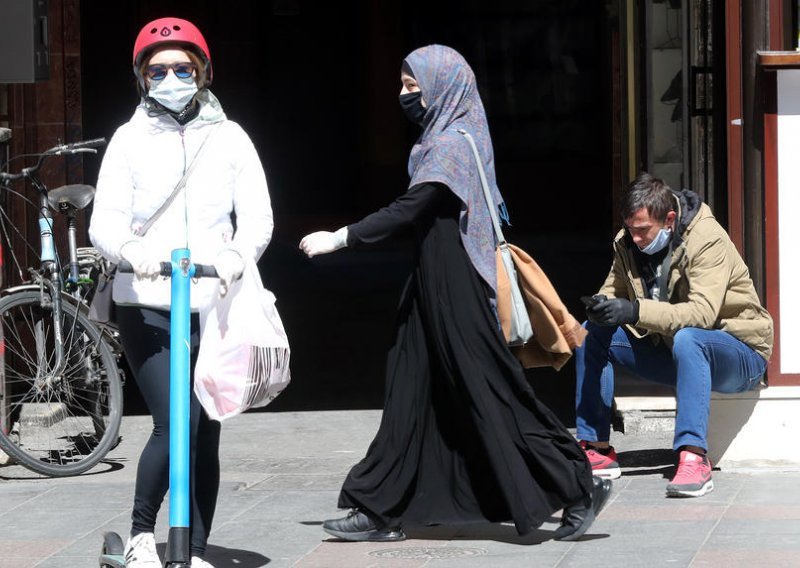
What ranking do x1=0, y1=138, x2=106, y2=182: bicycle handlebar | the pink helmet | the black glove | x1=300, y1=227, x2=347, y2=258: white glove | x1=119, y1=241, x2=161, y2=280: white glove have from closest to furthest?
x1=119, y1=241, x2=161, y2=280: white glove → the pink helmet → x1=300, y1=227, x2=347, y2=258: white glove → the black glove → x1=0, y1=138, x2=106, y2=182: bicycle handlebar

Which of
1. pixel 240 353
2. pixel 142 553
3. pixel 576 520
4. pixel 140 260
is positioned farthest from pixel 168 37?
pixel 576 520

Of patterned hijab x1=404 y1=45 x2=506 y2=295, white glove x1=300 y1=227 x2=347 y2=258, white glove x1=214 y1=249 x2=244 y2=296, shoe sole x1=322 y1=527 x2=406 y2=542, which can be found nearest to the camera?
white glove x1=214 y1=249 x2=244 y2=296

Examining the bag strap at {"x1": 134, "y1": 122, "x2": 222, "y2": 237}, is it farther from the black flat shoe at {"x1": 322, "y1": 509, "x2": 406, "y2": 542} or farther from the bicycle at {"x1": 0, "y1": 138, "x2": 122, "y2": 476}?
the bicycle at {"x1": 0, "y1": 138, "x2": 122, "y2": 476}

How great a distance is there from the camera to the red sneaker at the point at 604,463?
6.73 meters

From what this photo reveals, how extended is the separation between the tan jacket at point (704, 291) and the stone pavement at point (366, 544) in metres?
0.63

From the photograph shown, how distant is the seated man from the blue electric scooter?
2.04 metres

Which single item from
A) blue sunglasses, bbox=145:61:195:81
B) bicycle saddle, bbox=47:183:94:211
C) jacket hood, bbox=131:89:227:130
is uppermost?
blue sunglasses, bbox=145:61:195:81

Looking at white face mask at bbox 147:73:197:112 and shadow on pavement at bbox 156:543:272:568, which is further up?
white face mask at bbox 147:73:197:112

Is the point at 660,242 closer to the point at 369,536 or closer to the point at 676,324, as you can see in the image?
the point at 676,324

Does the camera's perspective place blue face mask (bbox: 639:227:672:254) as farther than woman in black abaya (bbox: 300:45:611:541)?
Yes

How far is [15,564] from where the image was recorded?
18.3ft

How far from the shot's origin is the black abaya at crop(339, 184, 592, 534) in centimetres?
570

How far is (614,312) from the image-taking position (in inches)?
249

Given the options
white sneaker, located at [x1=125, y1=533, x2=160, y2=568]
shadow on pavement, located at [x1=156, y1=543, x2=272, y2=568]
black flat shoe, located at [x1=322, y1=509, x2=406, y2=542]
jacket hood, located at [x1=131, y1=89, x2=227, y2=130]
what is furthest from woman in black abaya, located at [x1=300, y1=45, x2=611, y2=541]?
white sneaker, located at [x1=125, y1=533, x2=160, y2=568]
